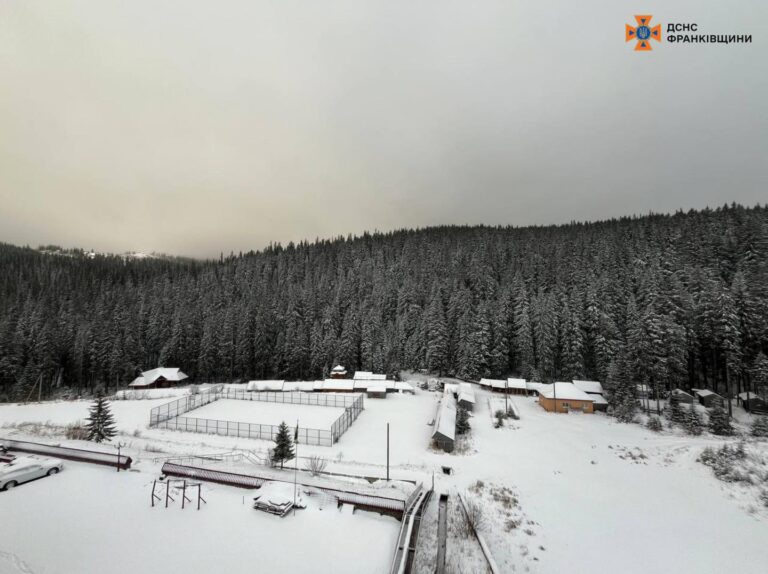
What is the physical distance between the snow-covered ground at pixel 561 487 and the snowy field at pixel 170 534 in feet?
0.56

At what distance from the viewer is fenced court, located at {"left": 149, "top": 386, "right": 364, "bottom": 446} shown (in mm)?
29656

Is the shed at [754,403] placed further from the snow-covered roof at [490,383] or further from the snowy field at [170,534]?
the snowy field at [170,534]

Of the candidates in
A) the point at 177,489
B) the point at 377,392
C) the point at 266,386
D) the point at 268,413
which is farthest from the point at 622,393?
the point at 266,386

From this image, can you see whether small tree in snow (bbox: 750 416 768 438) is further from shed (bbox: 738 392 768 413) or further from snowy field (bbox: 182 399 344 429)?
snowy field (bbox: 182 399 344 429)

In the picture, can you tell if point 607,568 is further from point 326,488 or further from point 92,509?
point 92,509

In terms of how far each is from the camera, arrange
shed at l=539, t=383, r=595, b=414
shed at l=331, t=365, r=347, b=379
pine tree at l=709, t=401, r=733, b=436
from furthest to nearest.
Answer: shed at l=331, t=365, r=347, b=379 → shed at l=539, t=383, r=595, b=414 → pine tree at l=709, t=401, r=733, b=436

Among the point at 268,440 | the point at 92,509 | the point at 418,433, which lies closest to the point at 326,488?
the point at 92,509

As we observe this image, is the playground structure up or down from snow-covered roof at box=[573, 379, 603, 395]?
up

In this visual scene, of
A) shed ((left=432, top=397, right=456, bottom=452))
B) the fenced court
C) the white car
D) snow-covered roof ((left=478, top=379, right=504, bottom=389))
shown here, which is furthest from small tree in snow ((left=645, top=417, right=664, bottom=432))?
the white car

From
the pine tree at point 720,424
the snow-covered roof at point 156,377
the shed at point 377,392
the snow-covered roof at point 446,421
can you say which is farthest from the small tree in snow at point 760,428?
the snow-covered roof at point 156,377

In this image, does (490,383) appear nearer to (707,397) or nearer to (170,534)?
(707,397)

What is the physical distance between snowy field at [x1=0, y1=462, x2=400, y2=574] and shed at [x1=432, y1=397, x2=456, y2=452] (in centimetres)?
1594

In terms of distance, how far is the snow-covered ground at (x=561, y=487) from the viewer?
14125 mm

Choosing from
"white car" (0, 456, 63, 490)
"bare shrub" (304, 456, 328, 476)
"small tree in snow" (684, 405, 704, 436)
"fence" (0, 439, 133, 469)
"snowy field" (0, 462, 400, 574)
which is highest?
"white car" (0, 456, 63, 490)
